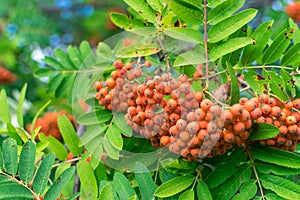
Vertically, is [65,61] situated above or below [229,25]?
below

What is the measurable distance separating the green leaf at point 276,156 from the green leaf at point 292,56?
0.22m

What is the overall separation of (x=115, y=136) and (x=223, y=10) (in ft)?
1.23

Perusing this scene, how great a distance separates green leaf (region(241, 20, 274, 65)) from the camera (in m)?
1.27

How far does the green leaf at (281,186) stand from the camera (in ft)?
3.78

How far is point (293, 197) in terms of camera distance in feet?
3.75

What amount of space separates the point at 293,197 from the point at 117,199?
1.19ft

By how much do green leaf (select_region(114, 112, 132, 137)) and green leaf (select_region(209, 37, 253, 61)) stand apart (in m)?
0.25

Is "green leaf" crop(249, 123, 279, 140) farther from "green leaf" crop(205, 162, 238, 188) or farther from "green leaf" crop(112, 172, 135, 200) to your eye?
"green leaf" crop(112, 172, 135, 200)

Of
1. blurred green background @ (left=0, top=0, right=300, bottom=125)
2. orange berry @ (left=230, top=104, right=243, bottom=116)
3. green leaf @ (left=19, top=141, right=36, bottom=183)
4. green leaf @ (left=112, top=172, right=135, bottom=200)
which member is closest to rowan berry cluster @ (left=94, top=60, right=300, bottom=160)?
orange berry @ (left=230, top=104, right=243, bottom=116)

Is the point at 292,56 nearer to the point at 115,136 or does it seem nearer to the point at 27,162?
the point at 115,136

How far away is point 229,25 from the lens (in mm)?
1207

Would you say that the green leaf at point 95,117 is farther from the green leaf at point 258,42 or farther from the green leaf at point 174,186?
the green leaf at point 258,42

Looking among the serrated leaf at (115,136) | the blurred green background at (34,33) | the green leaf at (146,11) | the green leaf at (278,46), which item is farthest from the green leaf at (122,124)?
the blurred green background at (34,33)

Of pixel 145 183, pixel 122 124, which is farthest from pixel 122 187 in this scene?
pixel 122 124
